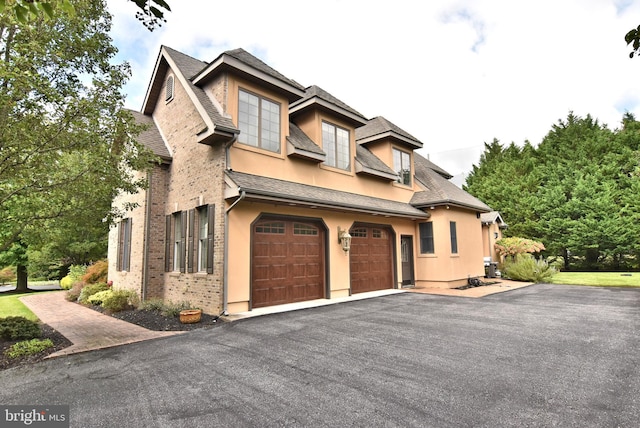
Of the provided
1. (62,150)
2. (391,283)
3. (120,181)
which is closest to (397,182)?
(391,283)

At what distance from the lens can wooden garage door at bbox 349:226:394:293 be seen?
12.0 meters

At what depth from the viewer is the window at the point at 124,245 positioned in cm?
1177

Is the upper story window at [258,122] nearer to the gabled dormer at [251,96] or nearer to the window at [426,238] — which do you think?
the gabled dormer at [251,96]

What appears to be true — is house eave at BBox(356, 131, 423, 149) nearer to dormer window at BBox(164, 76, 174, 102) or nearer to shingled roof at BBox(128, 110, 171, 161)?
dormer window at BBox(164, 76, 174, 102)

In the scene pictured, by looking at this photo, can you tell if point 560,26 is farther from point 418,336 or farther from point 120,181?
point 120,181

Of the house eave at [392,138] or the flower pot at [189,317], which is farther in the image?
the house eave at [392,138]

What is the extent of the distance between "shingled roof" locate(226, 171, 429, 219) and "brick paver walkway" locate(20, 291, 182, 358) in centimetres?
375

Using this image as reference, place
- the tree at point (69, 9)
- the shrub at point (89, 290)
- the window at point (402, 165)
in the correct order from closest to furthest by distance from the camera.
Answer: the tree at point (69, 9) < the shrub at point (89, 290) < the window at point (402, 165)

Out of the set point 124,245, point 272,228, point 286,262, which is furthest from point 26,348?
point 124,245

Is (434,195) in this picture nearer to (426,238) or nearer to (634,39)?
(426,238)

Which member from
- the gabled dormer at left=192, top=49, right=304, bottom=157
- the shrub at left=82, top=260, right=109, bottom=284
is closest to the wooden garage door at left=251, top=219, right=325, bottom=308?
the gabled dormer at left=192, top=49, right=304, bottom=157

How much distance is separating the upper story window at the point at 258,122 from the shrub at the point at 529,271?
14682 millimetres

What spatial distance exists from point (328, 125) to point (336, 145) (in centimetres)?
82

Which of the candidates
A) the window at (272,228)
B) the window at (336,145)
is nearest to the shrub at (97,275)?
the window at (272,228)
